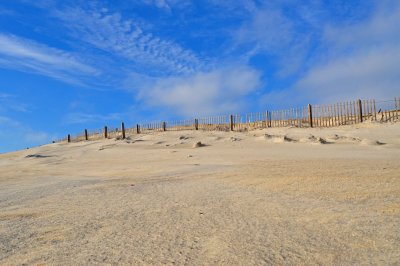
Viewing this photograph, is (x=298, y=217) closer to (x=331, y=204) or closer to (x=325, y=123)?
(x=331, y=204)

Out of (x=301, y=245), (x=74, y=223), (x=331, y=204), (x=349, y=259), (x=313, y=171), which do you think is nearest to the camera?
(x=349, y=259)

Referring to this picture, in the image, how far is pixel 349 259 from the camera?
8.05 ft

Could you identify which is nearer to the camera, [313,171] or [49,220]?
[49,220]

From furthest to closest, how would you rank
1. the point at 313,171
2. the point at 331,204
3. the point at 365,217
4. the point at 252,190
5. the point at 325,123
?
the point at 325,123 → the point at 313,171 → the point at 252,190 → the point at 331,204 → the point at 365,217

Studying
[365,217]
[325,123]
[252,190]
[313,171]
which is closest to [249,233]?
[365,217]

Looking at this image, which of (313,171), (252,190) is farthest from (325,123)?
(252,190)

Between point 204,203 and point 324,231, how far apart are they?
1.63m

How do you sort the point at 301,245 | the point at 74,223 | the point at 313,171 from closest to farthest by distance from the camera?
the point at 301,245 < the point at 74,223 < the point at 313,171

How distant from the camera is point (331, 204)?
4020mm

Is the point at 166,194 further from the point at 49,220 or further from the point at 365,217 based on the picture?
the point at 365,217

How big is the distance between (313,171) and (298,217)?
3.12 m

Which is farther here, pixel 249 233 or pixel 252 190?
pixel 252 190

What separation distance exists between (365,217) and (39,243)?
2.75 metres

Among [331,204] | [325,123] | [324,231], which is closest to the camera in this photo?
[324,231]
